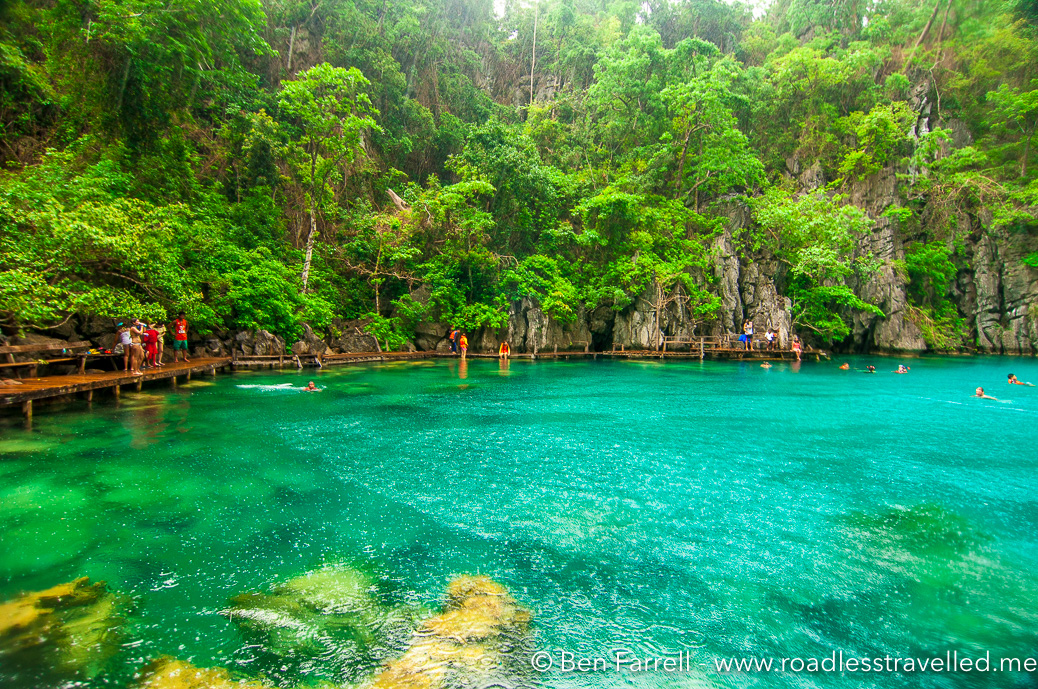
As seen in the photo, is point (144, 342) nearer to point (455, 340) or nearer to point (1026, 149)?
point (455, 340)

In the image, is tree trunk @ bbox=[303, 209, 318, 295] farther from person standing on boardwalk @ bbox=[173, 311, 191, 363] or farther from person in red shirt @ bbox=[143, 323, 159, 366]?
person in red shirt @ bbox=[143, 323, 159, 366]

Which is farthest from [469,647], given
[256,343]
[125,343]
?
[256,343]

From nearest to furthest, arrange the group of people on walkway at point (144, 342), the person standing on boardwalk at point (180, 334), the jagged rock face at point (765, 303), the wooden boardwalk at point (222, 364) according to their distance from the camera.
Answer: the wooden boardwalk at point (222, 364), the group of people on walkway at point (144, 342), the person standing on boardwalk at point (180, 334), the jagged rock face at point (765, 303)

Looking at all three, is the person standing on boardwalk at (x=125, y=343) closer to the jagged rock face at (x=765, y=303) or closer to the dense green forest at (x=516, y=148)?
the dense green forest at (x=516, y=148)

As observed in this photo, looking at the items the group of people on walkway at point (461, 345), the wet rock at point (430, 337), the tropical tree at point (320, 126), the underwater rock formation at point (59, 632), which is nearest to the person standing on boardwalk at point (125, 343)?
the tropical tree at point (320, 126)

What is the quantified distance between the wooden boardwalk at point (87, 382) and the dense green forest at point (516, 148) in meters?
1.82

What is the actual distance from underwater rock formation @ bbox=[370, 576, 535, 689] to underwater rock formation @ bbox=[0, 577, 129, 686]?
2294 mm

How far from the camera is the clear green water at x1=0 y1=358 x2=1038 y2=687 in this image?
4.28m

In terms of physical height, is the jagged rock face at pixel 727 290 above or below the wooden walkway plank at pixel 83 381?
above

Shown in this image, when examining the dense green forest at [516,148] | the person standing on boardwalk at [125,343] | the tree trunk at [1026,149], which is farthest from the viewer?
the tree trunk at [1026,149]

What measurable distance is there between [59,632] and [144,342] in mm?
13120

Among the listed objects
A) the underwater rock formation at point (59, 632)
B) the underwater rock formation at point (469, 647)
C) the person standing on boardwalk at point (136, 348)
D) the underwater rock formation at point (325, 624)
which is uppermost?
the person standing on boardwalk at point (136, 348)

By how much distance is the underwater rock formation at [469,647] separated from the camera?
363 cm

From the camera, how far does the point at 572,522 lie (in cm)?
648
